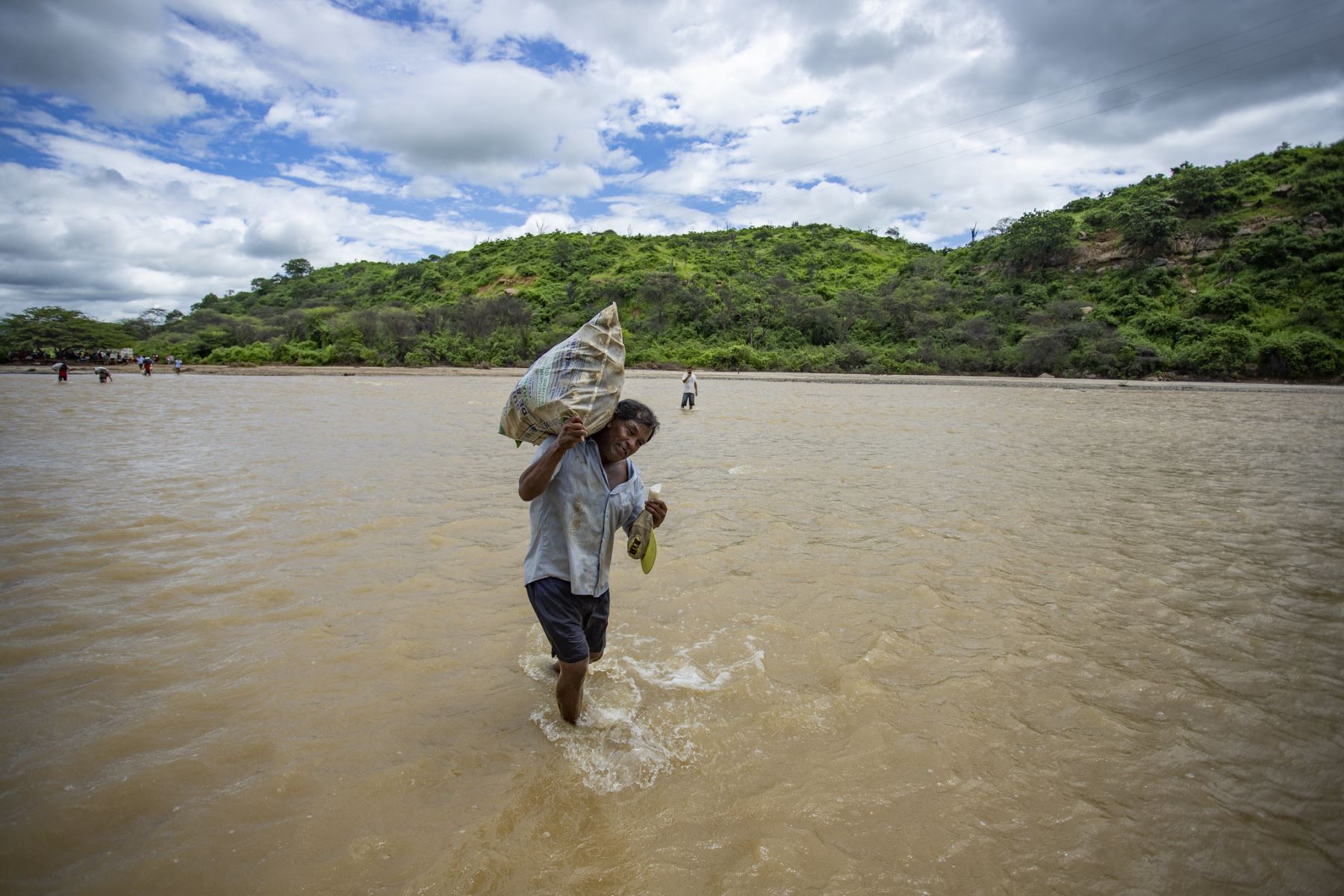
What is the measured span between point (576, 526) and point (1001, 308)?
5135 cm

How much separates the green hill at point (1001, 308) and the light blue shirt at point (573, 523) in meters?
42.0

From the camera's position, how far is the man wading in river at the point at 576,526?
2734 mm

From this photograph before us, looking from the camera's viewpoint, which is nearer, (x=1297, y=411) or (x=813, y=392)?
(x=1297, y=411)

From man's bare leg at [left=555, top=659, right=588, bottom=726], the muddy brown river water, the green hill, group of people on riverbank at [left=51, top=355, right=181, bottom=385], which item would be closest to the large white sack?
man's bare leg at [left=555, top=659, right=588, bottom=726]

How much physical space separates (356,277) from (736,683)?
9048 centimetres

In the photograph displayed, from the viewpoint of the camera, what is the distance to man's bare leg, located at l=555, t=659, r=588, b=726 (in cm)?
284

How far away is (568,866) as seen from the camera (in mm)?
2141

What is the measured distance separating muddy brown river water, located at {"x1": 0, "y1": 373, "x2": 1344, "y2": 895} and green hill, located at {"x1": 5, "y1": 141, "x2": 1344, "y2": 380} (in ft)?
118

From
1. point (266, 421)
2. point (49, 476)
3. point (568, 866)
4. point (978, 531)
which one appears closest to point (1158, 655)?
point (978, 531)

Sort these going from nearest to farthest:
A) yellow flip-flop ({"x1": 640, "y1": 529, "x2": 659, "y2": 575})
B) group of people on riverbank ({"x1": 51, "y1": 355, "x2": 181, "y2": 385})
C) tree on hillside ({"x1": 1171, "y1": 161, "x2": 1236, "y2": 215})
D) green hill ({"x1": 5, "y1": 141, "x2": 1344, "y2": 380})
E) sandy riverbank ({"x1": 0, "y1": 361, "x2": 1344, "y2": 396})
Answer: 1. yellow flip-flop ({"x1": 640, "y1": 529, "x2": 659, "y2": 575})
2. group of people on riverbank ({"x1": 51, "y1": 355, "x2": 181, "y2": 385})
3. sandy riverbank ({"x1": 0, "y1": 361, "x2": 1344, "y2": 396})
4. green hill ({"x1": 5, "y1": 141, "x2": 1344, "y2": 380})
5. tree on hillside ({"x1": 1171, "y1": 161, "x2": 1236, "y2": 215})

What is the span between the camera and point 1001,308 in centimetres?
4616

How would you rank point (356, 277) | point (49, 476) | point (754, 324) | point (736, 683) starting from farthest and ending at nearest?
1. point (356, 277)
2. point (754, 324)
3. point (49, 476)
4. point (736, 683)

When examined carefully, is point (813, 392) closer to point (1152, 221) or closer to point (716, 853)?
point (716, 853)

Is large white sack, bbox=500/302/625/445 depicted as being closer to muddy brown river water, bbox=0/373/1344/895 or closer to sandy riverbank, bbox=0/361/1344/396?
muddy brown river water, bbox=0/373/1344/895
